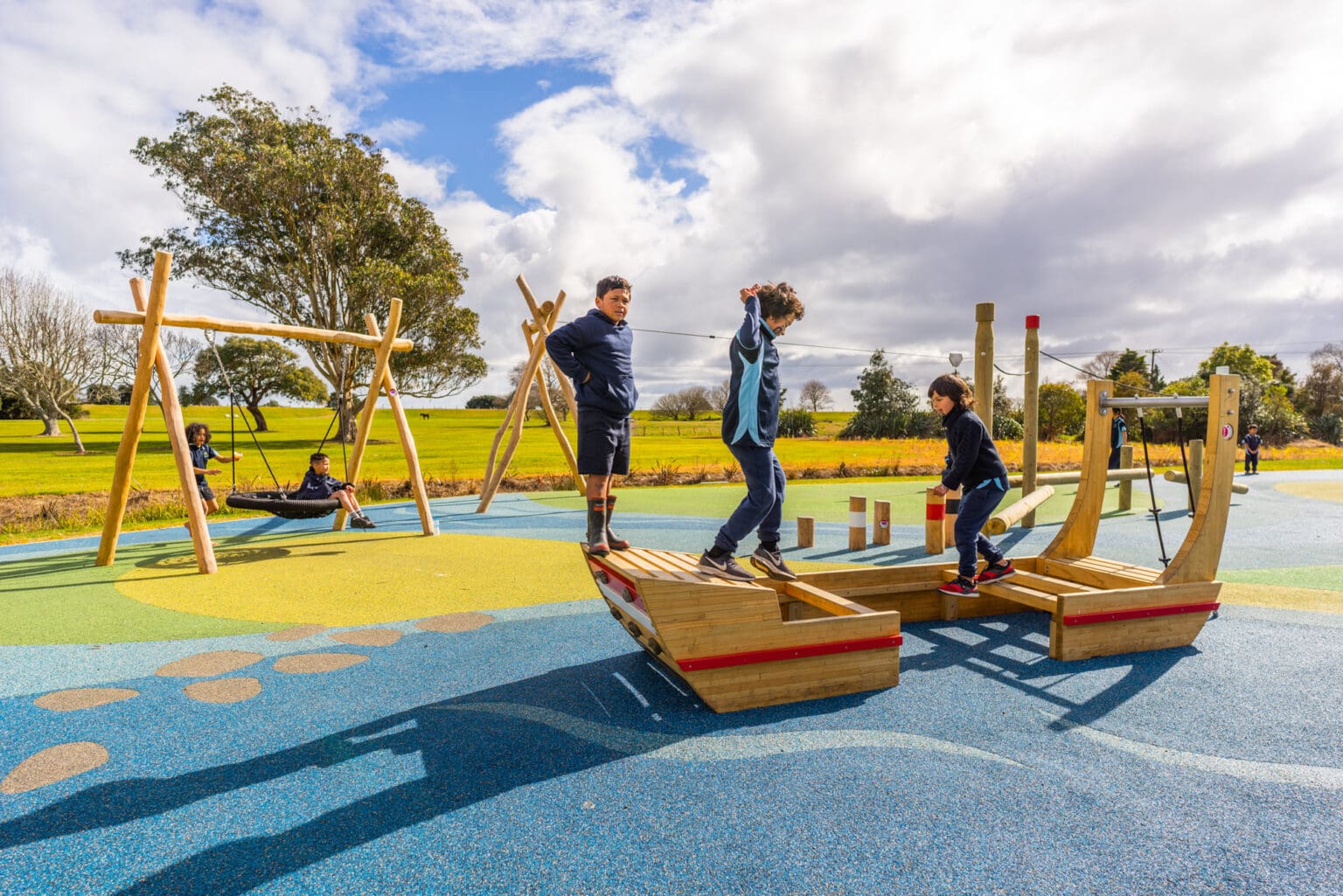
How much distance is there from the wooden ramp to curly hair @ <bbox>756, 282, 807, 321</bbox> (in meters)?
1.67

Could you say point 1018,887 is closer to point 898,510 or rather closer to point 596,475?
point 596,475

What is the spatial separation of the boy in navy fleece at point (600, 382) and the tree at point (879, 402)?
41624 mm

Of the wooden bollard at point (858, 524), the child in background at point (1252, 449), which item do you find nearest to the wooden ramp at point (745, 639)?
the wooden bollard at point (858, 524)

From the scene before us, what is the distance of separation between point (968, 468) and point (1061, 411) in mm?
47199

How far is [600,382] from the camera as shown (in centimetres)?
470

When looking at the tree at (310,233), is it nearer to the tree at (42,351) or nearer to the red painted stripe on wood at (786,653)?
the tree at (42,351)

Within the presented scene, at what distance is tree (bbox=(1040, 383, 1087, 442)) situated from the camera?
4497cm

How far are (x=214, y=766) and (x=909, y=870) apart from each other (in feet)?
9.76

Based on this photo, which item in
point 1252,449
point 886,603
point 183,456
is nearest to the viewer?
point 886,603

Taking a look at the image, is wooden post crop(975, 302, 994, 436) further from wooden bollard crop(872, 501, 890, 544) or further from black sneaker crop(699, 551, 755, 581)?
black sneaker crop(699, 551, 755, 581)

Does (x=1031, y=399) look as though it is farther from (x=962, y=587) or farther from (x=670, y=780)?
(x=670, y=780)

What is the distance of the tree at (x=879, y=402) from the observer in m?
44.9

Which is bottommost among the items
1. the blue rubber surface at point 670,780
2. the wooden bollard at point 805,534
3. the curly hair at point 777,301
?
the blue rubber surface at point 670,780

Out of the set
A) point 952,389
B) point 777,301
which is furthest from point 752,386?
point 952,389
